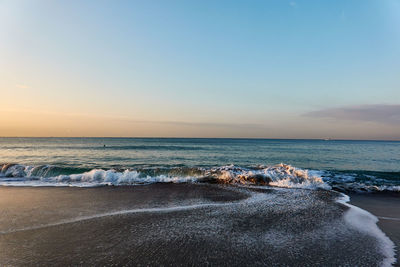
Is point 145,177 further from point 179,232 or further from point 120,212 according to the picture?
point 179,232

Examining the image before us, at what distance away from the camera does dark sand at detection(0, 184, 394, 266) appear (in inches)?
182

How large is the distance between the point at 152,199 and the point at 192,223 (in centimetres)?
364

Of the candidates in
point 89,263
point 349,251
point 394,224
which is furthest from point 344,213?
point 89,263

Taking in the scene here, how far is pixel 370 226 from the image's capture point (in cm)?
682

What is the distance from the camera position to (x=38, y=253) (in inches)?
186

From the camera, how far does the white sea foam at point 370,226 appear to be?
16.3 feet

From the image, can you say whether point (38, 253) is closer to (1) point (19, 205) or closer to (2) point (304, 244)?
(1) point (19, 205)

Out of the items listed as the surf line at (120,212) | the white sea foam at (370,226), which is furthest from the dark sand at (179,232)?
the white sea foam at (370,226)

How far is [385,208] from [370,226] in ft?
11.1

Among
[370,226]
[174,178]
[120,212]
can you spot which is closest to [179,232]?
[120,212]

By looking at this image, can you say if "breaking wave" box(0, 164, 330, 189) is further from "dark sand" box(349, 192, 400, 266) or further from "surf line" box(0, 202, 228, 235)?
"surf line" box(0, 202, 228, 235)

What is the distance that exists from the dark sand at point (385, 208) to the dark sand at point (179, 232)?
3.43 ft

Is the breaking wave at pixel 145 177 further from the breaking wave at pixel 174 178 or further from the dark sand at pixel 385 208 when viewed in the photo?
the dark sand at pixel 385 208

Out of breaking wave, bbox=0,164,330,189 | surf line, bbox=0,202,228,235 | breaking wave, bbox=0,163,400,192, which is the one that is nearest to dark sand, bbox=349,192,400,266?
breaking wave, bbox=0,163,400,192
